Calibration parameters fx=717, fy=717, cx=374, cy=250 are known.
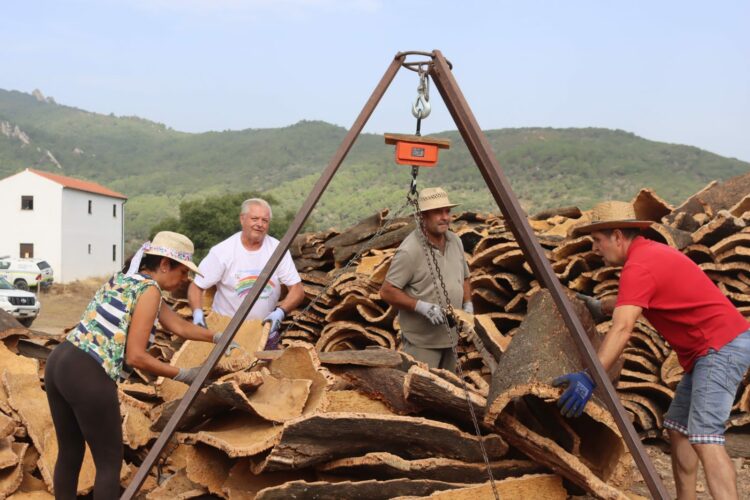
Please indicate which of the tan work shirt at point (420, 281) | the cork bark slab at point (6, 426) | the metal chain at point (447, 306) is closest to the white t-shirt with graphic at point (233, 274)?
the tan work shirt at point (420, 281)

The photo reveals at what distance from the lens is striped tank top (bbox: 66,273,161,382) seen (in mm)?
3396

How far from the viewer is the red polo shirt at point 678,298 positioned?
347cm

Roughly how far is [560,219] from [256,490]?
540cm

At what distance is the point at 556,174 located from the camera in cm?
4738

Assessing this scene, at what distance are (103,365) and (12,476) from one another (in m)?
1.22

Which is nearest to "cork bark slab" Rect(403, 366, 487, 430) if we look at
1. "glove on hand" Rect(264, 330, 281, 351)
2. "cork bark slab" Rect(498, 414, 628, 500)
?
"cork bark slab" Rect(498, 414, 628, 500)

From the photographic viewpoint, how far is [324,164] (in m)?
70.0

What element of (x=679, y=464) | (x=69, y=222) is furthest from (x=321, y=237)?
(x=69, y=222)

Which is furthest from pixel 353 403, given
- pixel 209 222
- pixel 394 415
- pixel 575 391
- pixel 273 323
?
pixel 209 222

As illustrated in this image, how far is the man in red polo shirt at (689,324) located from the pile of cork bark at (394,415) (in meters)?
0.39

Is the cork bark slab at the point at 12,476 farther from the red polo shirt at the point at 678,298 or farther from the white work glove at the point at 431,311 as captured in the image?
the red polo shirt at the point at 678,298

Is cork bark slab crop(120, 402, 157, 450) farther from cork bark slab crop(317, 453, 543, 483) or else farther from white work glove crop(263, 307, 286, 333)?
cork bark slab crop(317, 453, 543, 483)

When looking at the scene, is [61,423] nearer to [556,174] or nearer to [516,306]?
[516,306]

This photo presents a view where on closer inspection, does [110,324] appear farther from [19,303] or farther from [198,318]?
[19,303]
